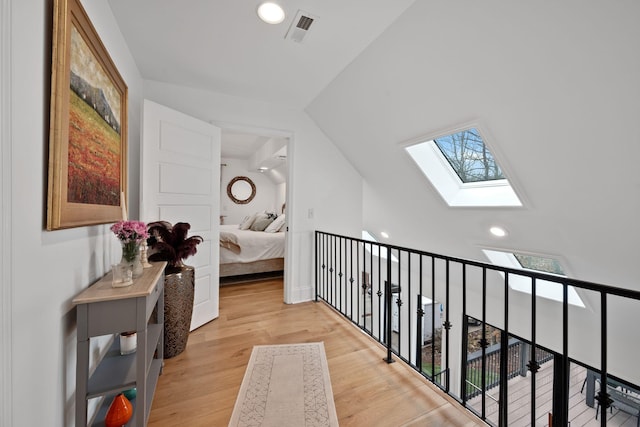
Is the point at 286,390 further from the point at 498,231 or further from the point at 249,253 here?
the point at 249,253

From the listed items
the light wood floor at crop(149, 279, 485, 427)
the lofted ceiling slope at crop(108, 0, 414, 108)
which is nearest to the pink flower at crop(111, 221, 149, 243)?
the light wood floor at crop(149, 279, 485, 427)

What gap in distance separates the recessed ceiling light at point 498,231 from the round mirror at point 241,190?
561 cm

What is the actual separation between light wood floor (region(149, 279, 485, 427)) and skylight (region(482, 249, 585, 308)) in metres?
2.00

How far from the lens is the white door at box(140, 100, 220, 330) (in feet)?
7.24

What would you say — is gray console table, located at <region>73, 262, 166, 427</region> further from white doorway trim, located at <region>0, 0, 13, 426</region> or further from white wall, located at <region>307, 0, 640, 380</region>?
white wall, located at <region>307, 0, 640, 380</region>

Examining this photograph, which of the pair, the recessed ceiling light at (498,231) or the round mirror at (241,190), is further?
the round mirror at (241,190)

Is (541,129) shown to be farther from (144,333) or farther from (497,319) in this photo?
(497,319)

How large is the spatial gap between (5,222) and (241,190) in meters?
6.31

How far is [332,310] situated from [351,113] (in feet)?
7.26

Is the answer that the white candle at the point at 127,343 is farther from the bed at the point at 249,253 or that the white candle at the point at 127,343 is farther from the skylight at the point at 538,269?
the skylight at the point at 538,269

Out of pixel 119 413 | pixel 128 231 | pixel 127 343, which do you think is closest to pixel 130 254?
pixel 128 231

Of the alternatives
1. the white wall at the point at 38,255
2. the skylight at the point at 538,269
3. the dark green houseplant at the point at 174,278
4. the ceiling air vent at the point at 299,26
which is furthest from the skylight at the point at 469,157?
the white wall at the point at 38,255

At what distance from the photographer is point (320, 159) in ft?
11.2

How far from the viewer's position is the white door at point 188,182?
2207mm
